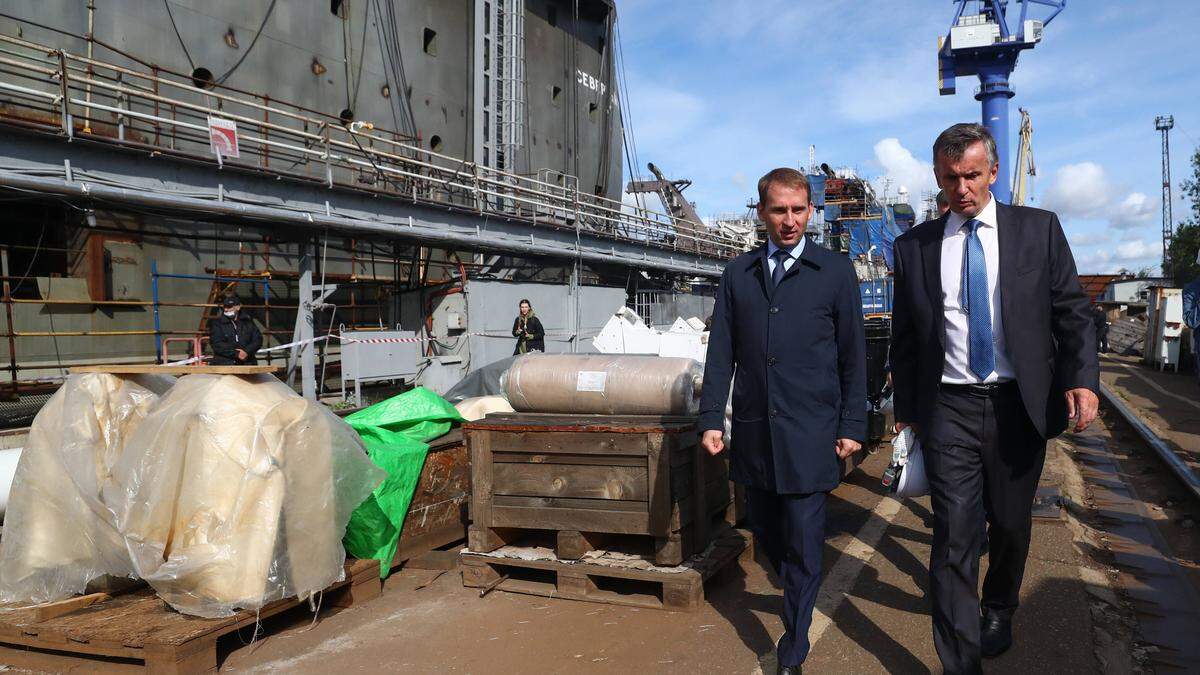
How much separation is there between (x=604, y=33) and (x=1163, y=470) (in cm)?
2543

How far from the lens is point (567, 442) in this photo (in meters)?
4.32

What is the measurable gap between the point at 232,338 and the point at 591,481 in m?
6.38

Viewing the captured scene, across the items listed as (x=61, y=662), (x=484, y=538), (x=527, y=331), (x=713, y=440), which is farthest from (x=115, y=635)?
(x=527, y=331)

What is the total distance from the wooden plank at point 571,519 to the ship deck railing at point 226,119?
6.45 metres

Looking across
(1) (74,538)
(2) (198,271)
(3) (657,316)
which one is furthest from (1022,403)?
(3) (657,316)

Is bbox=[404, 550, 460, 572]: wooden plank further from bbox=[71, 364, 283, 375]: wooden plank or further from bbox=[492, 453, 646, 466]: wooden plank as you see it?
bbox=[71, 364, 283, 375]: wooden plank

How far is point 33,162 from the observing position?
7.87m

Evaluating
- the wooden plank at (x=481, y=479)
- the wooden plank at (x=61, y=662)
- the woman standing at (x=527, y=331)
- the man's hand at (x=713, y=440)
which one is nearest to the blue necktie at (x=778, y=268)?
the man's hand at (x=713, y=440)

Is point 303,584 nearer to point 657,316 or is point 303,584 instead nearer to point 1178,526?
point 1178,526

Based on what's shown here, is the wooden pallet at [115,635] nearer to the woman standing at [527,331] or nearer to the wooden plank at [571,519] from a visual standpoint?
the wooden plank at [571,519]

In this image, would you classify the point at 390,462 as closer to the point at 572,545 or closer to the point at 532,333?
the point at 572,545

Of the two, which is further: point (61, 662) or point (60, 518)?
point (60, 518)

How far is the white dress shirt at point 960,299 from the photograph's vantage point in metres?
3.01

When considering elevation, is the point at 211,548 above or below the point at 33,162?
below
